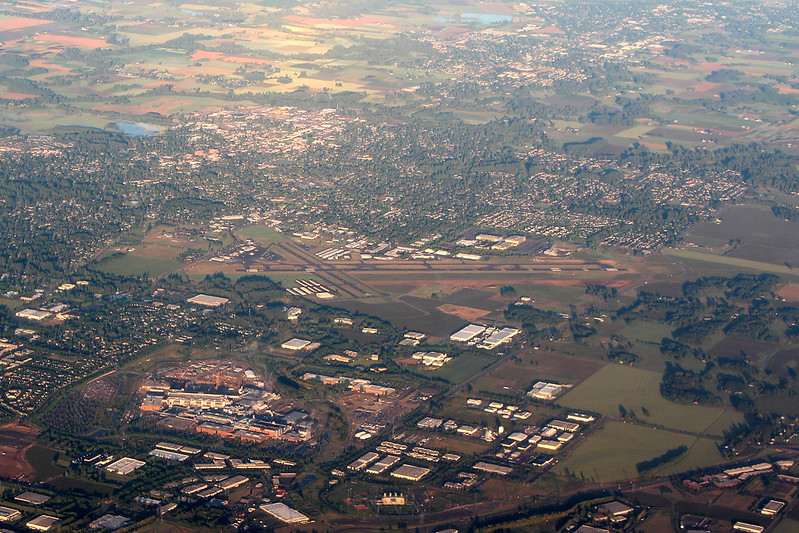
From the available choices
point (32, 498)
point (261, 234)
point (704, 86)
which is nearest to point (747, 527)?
point (32, 498)

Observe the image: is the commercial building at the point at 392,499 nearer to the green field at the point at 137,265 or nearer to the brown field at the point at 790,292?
the green field at the point at 137,265

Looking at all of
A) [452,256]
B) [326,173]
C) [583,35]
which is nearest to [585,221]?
[452,256]

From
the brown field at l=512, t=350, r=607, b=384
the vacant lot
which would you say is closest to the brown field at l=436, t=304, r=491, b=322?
the brown field at l=512, t=350, r=607, b=384

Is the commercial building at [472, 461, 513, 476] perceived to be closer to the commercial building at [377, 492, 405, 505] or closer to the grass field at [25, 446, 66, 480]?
the commercial building at [377, 492, 405, 505]

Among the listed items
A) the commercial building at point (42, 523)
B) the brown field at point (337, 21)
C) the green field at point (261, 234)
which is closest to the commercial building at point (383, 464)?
the commercial building at point (42, 523)

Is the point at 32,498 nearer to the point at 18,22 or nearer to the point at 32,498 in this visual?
the point at 32,498

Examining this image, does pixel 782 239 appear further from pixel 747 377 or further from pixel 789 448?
pixel 789 448

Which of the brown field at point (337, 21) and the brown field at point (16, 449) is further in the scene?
the brown field at point (337, 21)
